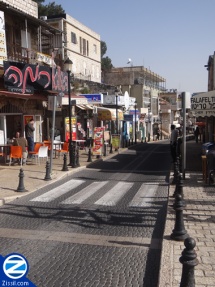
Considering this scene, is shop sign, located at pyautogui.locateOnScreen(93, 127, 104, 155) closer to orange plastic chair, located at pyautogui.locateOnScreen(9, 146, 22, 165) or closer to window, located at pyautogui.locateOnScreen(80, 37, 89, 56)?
orange plastic chair, located at pyautogui.locateOnScreen(9, 146, 22, 165)

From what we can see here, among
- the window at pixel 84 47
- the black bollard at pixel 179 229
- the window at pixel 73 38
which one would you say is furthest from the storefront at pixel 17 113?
the window at pixel 84 47

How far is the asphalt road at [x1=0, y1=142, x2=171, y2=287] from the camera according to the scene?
17.1ft

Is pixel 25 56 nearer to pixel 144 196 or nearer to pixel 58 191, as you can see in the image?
pixel 58 191

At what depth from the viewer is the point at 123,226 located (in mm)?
7418

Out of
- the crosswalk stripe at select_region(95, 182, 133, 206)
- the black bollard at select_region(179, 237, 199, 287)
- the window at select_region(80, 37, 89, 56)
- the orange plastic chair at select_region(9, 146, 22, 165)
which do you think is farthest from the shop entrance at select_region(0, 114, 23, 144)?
the window at select_region(80, 37, 89, 56)

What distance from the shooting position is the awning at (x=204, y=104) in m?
12.9

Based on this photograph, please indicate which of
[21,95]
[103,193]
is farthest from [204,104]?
[21,95]

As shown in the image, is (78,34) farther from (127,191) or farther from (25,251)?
(25,251)

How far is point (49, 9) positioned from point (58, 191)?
4987cm

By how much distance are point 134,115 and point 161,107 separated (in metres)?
26.3

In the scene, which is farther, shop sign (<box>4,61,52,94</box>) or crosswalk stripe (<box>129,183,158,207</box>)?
shop sign (<box>4,61,52,94</box>)

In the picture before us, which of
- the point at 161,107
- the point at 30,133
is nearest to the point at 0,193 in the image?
the point at 30,133

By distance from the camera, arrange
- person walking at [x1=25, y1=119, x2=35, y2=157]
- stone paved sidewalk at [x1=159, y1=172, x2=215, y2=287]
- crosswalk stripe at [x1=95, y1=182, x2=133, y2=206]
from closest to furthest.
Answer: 1. stone paved sidewalk at [x1=159, y1=172, x2=215, y2=287]
2. crosswalk stripe at [x1=95, y1=182, x2=133, y2=206]
3. person walking at [x1=25, y1=119, x2=35, y2=157]

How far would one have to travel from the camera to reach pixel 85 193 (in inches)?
420
